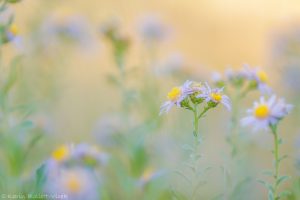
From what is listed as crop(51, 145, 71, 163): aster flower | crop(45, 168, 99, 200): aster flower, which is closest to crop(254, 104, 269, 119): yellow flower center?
crop(45, 168, 99, 200): aster flower

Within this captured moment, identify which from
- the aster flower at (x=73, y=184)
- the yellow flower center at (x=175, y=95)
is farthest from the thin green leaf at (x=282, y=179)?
the aster flower at (x=73, y=184)

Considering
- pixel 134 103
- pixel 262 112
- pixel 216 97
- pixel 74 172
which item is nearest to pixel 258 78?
pixel 262 112

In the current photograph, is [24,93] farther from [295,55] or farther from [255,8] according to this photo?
[255,8]

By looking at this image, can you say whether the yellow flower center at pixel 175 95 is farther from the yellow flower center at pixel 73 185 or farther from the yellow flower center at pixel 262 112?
the yellow flower center at pixel 73 185

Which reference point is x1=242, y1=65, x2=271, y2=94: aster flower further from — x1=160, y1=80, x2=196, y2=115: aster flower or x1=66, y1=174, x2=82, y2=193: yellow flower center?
x1=66, y1=174, x2=82, y2=193: yellow flower center

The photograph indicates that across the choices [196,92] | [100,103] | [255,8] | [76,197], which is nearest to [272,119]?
[196,92]
